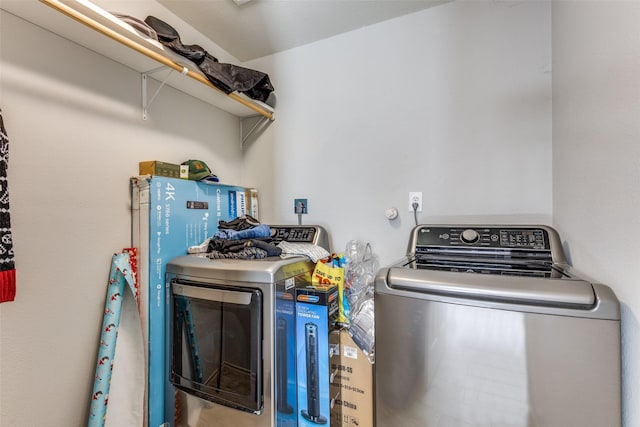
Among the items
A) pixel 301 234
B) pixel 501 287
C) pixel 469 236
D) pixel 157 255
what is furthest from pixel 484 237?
pixel 157 255

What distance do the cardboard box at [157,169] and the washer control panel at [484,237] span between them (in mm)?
1321

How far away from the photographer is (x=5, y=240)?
0.93 m

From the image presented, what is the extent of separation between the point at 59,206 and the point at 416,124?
5.84 ft

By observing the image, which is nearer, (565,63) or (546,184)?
(565,63)

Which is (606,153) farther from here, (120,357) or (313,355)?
(120,357)

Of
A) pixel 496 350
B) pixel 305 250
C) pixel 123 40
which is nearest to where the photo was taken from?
pixel 496 350

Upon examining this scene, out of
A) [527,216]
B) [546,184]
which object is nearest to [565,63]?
[546,184]

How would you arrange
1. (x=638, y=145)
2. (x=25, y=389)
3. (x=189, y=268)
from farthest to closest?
(x=189, y=268), (x=25, y=389), (x=638, y=145)

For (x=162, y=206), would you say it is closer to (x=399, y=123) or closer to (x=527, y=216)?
(x=399, y=123)

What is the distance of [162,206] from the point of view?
1380 millimetres

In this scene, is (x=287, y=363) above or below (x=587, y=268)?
below

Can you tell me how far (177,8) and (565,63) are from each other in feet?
6.37

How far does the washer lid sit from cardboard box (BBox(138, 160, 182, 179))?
4.06 ft

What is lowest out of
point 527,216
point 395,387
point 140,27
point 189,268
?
point 395,387
